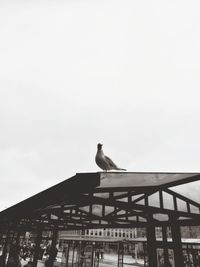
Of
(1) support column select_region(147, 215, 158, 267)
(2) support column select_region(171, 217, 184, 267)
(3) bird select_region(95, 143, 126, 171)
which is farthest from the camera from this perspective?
(1) support column select_region(147, 215, 158, 267)

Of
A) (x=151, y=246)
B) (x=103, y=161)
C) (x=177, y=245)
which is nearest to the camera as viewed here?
(x=103, y=161)

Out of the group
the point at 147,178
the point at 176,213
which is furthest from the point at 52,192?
the point at 176,213

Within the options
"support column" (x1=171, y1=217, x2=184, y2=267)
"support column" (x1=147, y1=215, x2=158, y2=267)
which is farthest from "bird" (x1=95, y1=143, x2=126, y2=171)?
"support column" (x1=171, y1=217, x2=184, y2=267)

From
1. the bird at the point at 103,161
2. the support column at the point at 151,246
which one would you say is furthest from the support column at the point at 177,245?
the bird at the point at 103,161

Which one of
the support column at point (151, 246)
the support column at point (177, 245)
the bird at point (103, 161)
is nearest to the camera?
the bird at point (103, 161)

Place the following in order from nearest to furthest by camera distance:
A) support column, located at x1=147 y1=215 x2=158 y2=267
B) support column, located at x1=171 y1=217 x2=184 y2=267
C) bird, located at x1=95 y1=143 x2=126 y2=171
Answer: bird, located at x1=95 y1=143 x2=126 y2=171, support column, located at x1=171 y1=217 x2=184 y2=267, support column, located at x1=147 y1=215 x2=158 y2=267

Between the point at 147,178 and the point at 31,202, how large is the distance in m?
2.13

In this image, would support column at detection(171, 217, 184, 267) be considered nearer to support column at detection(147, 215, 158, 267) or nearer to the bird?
support column at detection(147, 215, 158, 267)

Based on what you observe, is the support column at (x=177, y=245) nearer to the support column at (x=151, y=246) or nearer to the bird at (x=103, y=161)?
the support column at (x=151, y=246)

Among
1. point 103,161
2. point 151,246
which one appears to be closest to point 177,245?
point 151,246

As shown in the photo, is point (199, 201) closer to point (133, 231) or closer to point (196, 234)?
point (196, 234)

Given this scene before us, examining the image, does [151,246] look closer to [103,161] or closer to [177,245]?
[177,245]

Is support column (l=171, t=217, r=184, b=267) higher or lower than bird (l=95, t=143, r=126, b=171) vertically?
lower

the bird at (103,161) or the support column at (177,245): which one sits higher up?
the bird at (103,161)
